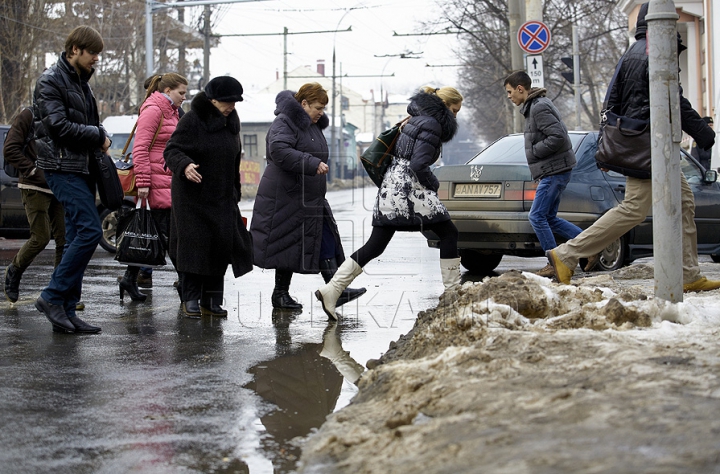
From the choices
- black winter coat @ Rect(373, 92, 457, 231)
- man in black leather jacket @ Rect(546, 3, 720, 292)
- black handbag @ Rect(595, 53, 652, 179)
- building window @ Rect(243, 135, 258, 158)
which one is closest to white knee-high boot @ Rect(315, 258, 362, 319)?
black winter coat @ Rect(373, 92, 457, 231)

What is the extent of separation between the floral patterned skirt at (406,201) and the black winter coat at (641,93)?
4.83 feet

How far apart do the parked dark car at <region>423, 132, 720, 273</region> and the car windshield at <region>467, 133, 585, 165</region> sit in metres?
0.01

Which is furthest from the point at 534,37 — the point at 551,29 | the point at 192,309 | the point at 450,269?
the point at 551,29

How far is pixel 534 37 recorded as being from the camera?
16031 mm

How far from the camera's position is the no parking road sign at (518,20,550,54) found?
16.0m

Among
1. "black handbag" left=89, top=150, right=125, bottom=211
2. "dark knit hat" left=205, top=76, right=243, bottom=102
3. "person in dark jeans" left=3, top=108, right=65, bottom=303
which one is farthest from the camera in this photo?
"person in dark jeans" left=3, top=108, right=65, bottom=303

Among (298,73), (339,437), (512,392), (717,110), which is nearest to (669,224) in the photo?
(512,392)

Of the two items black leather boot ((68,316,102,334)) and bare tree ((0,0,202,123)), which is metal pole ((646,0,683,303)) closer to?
black leather boot ((68,316,102,334))

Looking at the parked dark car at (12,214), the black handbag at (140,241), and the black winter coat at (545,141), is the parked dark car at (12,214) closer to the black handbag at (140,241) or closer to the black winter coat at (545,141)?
the black handbag at (140,241)

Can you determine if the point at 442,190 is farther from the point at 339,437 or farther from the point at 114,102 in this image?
the point at 114,102

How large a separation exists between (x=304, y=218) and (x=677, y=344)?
3.61 meters

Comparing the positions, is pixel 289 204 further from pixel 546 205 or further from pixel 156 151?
pixel 546 205

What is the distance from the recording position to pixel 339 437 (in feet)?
11.6

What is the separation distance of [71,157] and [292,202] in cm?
176
